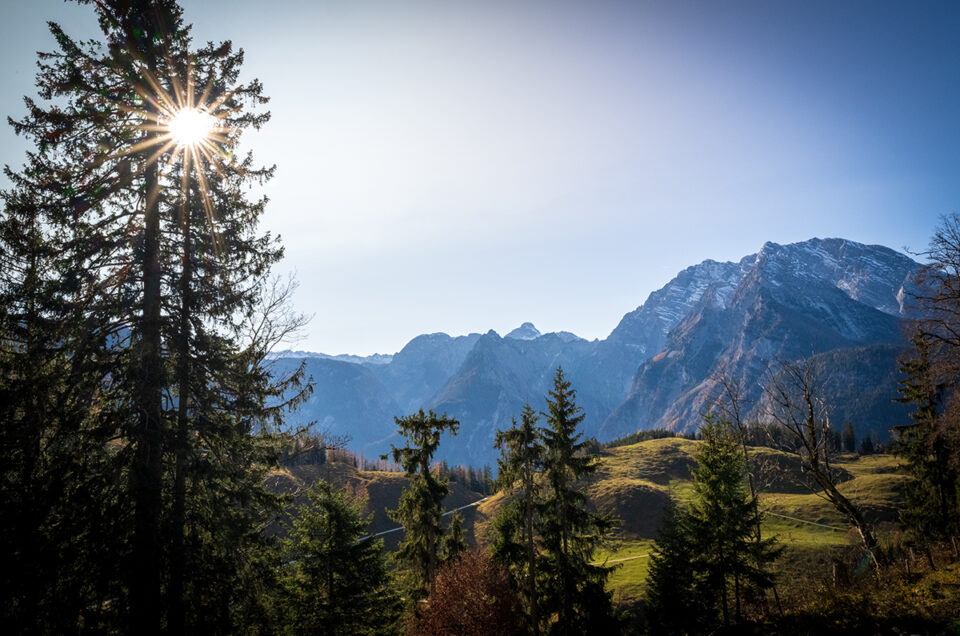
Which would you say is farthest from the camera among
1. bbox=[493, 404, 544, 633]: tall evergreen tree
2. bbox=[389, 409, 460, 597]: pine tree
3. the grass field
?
the grass field

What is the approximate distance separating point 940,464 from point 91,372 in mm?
47147

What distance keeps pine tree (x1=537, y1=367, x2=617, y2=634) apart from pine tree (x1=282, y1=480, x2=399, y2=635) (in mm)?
9130

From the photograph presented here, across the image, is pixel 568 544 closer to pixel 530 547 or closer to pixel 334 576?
pixel 530 547

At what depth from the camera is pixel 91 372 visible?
40.4 feet

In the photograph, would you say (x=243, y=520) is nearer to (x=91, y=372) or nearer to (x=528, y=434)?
(x=91, y=372)

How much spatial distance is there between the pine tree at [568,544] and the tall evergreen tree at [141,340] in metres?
16.3

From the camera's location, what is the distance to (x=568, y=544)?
27203 mm

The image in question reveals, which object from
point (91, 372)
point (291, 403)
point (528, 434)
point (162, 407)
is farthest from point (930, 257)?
point (91, 372)

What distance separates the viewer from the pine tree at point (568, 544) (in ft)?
86.3

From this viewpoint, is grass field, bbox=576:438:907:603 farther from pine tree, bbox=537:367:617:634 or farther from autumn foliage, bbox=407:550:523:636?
autumn foliage, bbox=407:550:523:636

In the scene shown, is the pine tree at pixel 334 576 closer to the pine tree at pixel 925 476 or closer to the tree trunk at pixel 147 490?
the tree trunk at pixel 147 490

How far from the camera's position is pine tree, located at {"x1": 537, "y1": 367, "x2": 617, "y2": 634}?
2630cm

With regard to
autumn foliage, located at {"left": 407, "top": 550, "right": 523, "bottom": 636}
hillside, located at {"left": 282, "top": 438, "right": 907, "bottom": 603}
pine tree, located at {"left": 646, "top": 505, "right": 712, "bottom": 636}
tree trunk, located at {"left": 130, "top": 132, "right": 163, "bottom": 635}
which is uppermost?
tree trunk, located at {"left": 130, "top": 132, "right": 163, "bottom": 635}

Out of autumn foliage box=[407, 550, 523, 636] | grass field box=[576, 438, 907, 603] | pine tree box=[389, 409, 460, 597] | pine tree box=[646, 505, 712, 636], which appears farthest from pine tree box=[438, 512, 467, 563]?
grass field box=[576, 438, 907, 603]
